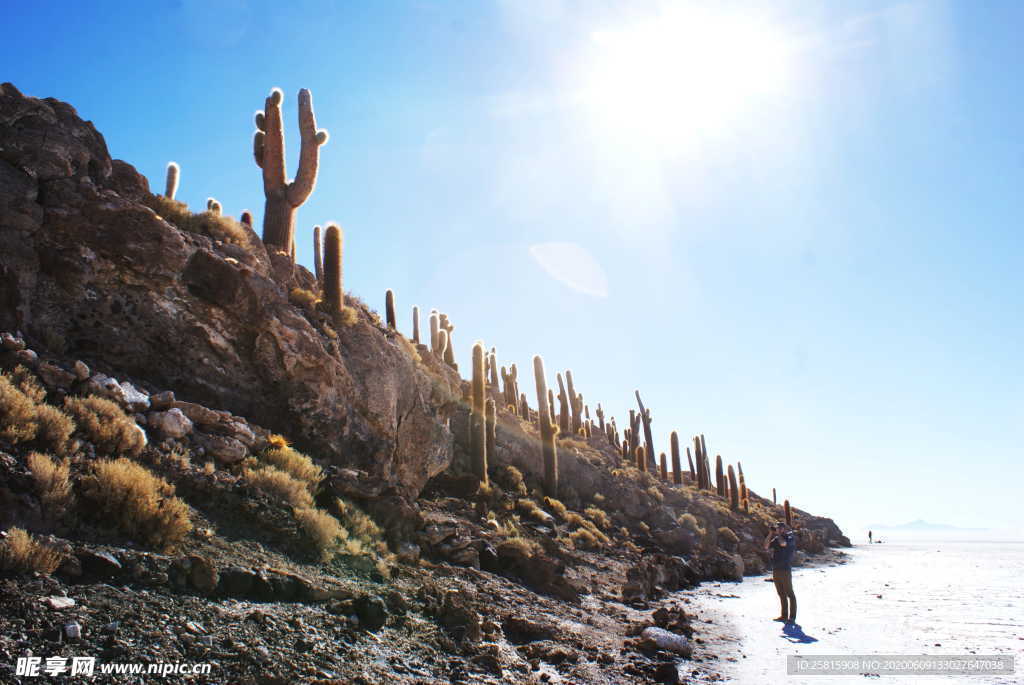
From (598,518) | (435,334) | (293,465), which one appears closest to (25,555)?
(293,465)

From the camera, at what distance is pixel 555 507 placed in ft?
80.8

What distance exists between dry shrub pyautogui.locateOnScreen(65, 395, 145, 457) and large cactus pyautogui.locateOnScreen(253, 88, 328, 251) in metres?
9.77

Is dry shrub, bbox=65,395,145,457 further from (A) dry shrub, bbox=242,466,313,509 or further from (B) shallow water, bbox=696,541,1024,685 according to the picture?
(B) shallow water, bbox=696,541,1024,685

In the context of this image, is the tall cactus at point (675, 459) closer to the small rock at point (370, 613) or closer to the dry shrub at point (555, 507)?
the dry shrub at point (555, 507)

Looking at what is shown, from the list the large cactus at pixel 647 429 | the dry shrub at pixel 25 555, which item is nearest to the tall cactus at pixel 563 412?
the large cactus at pixel 647 429

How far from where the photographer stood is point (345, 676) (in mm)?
5422

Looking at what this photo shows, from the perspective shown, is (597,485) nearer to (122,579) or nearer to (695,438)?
(695,438)

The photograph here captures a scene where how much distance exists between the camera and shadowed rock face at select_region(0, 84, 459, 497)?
32.2 ft

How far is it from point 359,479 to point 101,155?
29.3 feet

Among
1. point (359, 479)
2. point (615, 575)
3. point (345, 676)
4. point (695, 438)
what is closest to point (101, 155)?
point (359, 479)

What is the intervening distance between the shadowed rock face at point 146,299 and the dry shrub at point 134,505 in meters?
4.27

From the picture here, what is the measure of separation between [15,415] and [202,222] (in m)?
8.28

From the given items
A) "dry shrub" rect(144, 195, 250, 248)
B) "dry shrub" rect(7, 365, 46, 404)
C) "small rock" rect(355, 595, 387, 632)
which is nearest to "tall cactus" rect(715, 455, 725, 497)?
"dry shrub" rect(144, 195, 250, 248)

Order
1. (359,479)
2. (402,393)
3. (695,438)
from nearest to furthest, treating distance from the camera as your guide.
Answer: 1. (359,479)
2. (402,393)
3. (695,438)
